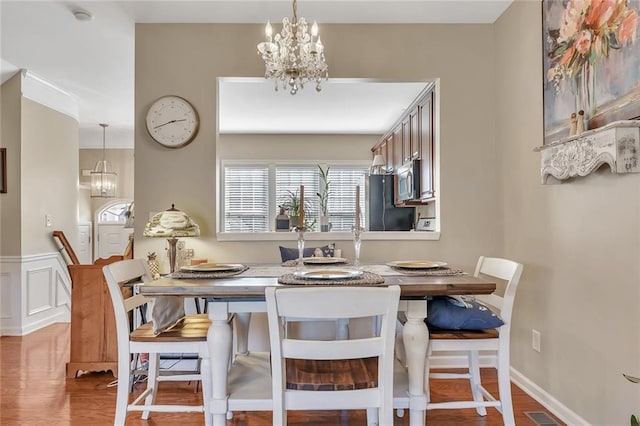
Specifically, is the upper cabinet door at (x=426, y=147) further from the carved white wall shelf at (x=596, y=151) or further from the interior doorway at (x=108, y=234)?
the interior doorway at (x=108, y=234)

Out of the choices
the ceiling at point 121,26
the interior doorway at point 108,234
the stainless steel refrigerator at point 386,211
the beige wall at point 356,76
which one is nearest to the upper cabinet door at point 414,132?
the ceiling at point 121,26

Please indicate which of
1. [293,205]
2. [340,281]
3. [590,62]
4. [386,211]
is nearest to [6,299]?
[340,281]

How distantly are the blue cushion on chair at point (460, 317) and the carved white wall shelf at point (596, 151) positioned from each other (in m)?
0.80

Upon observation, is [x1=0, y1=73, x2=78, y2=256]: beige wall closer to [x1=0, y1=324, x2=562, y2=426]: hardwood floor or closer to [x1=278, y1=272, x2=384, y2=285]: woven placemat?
[x1=0, y1=324, x2=562, y2=426]: hardwood floor

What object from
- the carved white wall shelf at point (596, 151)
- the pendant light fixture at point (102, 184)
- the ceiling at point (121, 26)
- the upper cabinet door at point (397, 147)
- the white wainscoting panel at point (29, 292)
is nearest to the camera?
the carved white wall shelf at point (596, 151)

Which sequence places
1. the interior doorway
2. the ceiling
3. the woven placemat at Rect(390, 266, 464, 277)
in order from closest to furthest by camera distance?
the woven placemat at Rect(390, 266, 464, 277) < the ceiling < the interior doorway

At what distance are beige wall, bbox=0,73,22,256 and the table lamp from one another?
2.43 m

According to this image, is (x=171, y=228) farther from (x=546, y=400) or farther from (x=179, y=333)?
(x=546, y=400)

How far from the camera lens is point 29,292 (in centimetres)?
402

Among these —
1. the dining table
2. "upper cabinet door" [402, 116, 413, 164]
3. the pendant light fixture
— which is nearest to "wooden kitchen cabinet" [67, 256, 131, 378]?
the dining table

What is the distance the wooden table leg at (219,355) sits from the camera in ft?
5.27

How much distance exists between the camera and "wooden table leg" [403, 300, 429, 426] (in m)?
1.68

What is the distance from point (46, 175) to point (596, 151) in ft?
16.4

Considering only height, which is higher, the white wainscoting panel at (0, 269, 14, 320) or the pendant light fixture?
the pendant light fixture
